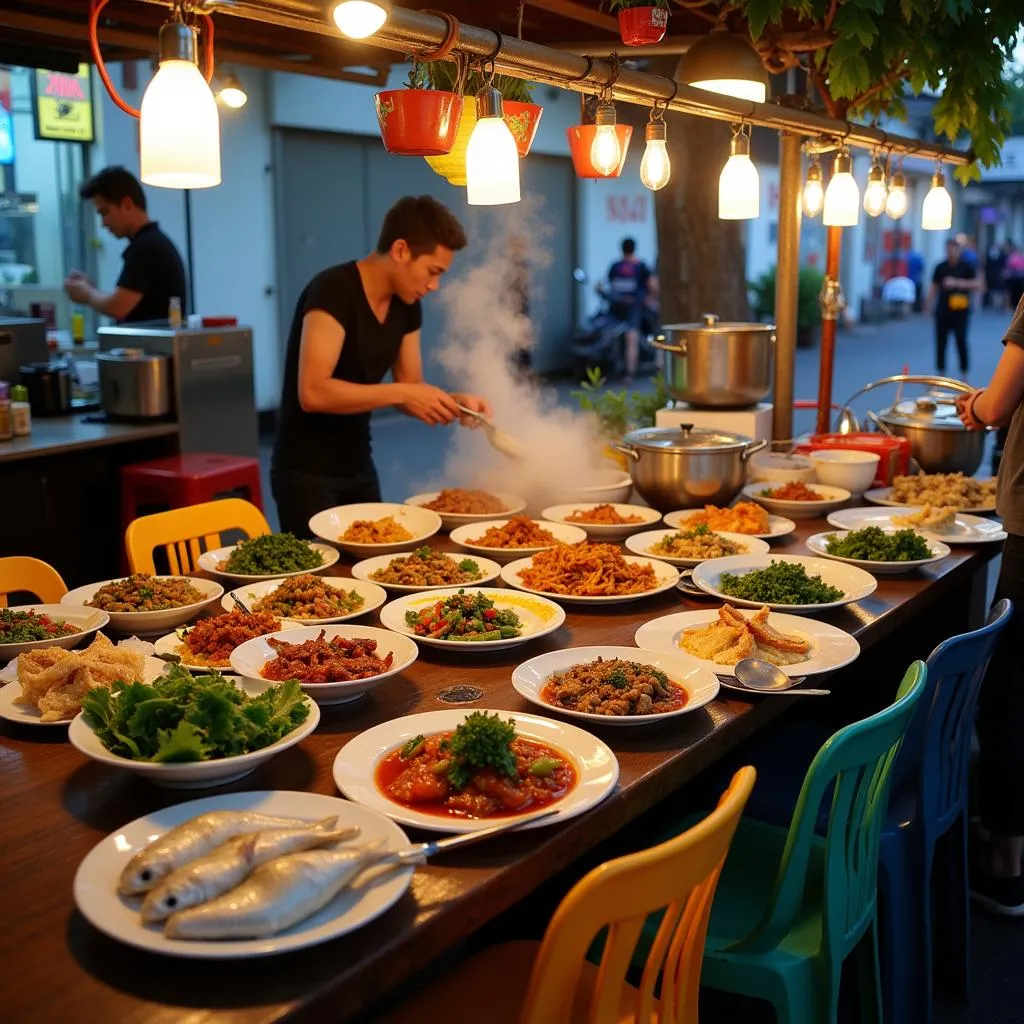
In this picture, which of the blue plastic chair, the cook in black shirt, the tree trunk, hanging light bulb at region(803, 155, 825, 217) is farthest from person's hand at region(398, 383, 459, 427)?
the tree trunk

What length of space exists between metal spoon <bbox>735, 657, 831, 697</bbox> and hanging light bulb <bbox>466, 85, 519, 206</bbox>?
1078 mm

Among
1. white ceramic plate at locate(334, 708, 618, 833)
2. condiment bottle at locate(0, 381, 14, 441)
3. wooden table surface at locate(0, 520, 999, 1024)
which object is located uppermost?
condiment bottle at locate(0, 381, 14, 441)

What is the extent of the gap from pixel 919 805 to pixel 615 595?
82 centimetres

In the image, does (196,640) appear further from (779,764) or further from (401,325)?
(401,325)

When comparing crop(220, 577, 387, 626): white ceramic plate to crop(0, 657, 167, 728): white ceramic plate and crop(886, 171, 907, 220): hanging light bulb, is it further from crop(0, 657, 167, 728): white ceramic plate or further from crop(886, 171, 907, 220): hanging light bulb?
crop(886, 171, 907, 220): hanging light bulb

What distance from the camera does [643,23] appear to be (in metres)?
3.03

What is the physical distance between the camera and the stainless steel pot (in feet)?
18.3

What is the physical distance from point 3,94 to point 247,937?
8.79m

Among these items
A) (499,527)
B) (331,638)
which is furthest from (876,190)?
(331,638)

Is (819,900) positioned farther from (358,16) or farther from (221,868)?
(358,16)

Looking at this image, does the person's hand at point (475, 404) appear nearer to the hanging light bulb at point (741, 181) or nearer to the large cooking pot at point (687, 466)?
the large cooking pot at point (687, 466)

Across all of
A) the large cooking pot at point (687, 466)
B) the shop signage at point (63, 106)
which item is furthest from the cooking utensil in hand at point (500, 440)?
the shop signage at point (63, 106)

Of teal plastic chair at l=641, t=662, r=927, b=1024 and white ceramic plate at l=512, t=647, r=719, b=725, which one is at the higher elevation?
white ceramic plate at l=512, t=647, r=719, b=725

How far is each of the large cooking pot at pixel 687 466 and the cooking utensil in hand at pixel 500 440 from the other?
12.7 inches
